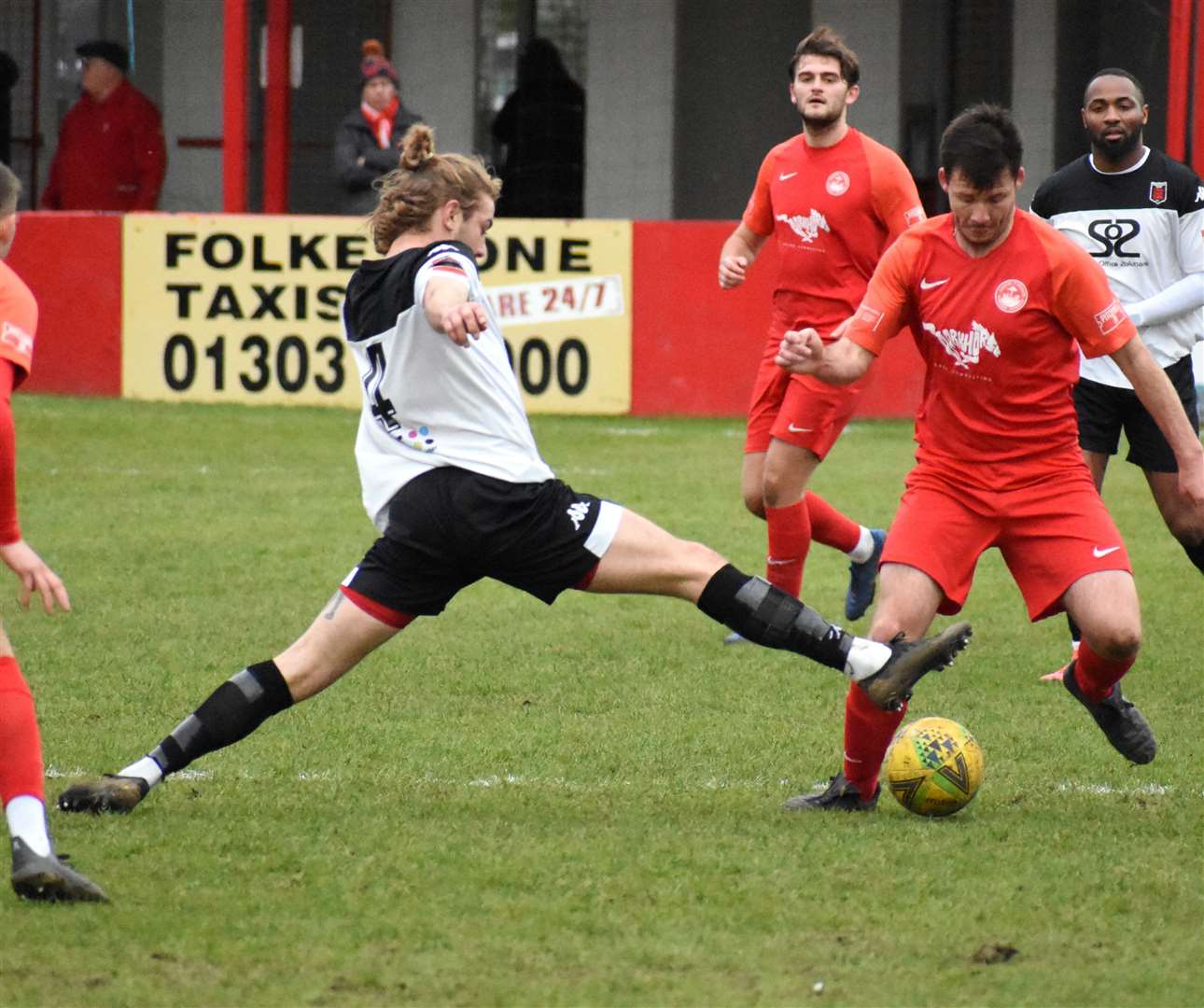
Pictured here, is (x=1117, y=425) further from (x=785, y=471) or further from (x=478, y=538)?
(x=478, y=538)

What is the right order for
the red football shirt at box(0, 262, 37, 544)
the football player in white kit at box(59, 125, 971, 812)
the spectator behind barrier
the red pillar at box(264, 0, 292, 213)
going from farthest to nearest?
the spectator behind barrier, the red pillar at box(264, 0, 292, 213), the football player in white kit at box(59, 125, 971, 812), the red football shirt at box(0, 262, 37, 544)

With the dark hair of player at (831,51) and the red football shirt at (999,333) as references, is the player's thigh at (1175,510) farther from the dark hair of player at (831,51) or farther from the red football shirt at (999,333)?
the dark hair of player at (831,51)

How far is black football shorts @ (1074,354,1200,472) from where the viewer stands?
7.23 meters

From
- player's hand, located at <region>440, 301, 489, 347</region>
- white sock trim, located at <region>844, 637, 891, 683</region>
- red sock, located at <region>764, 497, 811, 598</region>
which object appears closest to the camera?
player's hand, located at <region>440, 301, 489, 347</region>

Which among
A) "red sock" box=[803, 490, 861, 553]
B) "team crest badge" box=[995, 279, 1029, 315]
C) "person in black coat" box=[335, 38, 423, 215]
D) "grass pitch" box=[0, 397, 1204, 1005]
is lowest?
"grass pitch" box=[0, 397, 1204, 1005]

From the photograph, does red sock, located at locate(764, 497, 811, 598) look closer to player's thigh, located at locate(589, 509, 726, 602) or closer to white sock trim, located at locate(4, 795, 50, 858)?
player's thigh, located at locate(589, 509, 726, 602)

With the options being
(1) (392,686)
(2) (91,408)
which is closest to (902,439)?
(2) (91,408)

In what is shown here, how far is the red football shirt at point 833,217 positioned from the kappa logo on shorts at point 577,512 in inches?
112

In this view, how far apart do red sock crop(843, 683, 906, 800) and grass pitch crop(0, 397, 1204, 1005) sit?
16 cm

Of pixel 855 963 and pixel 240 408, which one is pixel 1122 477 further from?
pixel 855 963

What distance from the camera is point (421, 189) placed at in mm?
5098

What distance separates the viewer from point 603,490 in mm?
11320

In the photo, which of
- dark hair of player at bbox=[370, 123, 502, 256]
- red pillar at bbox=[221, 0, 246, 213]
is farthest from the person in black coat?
dark hair of player at bbox=[370, 123, 502, 256]

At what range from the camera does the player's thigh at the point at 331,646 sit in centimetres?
520
